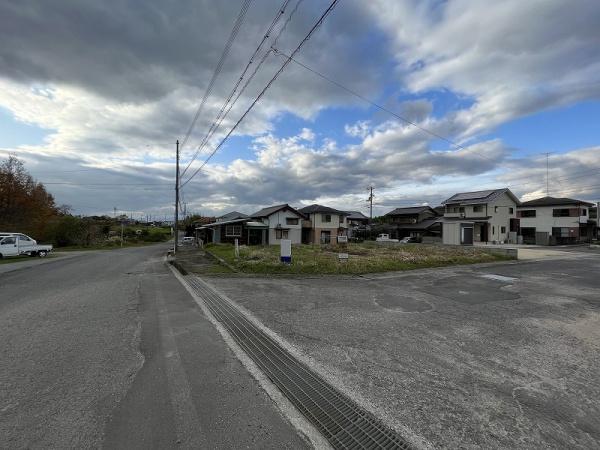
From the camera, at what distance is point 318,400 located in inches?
124

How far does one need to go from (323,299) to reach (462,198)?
42.7 m

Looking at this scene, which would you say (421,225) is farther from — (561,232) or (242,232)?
(242,232)

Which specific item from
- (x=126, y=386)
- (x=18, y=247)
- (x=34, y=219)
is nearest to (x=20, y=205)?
(x=34, y=219)

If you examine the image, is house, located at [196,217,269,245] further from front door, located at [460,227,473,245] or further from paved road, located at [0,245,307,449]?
paved road, located at [0,245,307,449]

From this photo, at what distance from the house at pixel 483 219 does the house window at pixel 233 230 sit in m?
25.8

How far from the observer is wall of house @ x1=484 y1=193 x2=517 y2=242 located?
39.2 metres

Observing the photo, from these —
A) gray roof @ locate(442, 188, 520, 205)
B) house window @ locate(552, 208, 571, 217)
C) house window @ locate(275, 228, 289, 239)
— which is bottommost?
house window @ locate(275, 228, 289, 239)

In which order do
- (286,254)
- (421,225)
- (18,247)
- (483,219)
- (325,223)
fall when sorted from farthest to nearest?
(421,225) < (325,223) < (483,219) < (18,247) < (286,254)

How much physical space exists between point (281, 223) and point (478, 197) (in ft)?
87.6

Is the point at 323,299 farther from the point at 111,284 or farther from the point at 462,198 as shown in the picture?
the point at 462,198

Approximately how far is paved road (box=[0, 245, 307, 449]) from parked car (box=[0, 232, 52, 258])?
20602mm

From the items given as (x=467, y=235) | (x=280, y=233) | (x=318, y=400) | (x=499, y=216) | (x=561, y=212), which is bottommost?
(x=318, y=400)

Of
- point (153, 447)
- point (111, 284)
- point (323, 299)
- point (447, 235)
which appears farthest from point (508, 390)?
point (447, 235)

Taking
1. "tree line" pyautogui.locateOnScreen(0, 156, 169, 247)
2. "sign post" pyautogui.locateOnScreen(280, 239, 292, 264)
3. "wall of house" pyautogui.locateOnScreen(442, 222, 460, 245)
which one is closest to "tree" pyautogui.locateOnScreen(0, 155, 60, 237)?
"tree line" pyautogui.locateOnScreen(0, 156, 169, 247)
